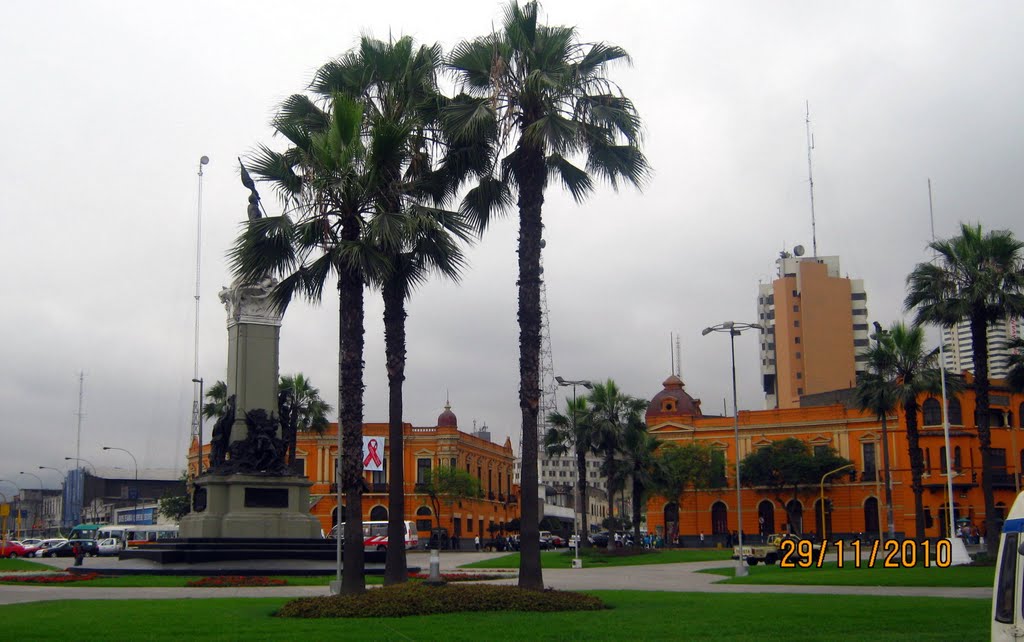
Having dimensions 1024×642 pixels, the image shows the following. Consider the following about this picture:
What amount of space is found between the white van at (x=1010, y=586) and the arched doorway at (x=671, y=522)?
254 ft

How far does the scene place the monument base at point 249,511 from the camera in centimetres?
3338

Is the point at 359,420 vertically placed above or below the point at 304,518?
above

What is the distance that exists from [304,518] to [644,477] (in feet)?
83.7

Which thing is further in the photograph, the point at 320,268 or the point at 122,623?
the point at 320,268

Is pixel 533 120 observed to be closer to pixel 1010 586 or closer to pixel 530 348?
pixel 530 348

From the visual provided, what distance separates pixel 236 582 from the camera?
29.0 m

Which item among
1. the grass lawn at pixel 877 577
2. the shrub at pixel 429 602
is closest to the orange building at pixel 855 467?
the grass lawn at pixel 877 577

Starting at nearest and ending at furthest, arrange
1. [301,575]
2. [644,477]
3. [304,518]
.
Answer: [301,575] → [304,518] → [644,477]

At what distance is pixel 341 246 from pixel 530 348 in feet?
14.4

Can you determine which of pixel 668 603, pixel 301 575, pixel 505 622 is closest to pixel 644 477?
pixel 301 575

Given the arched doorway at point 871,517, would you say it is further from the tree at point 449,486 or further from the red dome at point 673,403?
the tree at point 449,486

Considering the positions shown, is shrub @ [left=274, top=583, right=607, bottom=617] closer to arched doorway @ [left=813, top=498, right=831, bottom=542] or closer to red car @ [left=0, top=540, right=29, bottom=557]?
red car @ [left=0, top=540, right=29, bottom=557]

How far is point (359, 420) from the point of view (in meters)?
21.6

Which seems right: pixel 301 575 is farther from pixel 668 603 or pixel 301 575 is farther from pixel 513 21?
pixel 513 21
